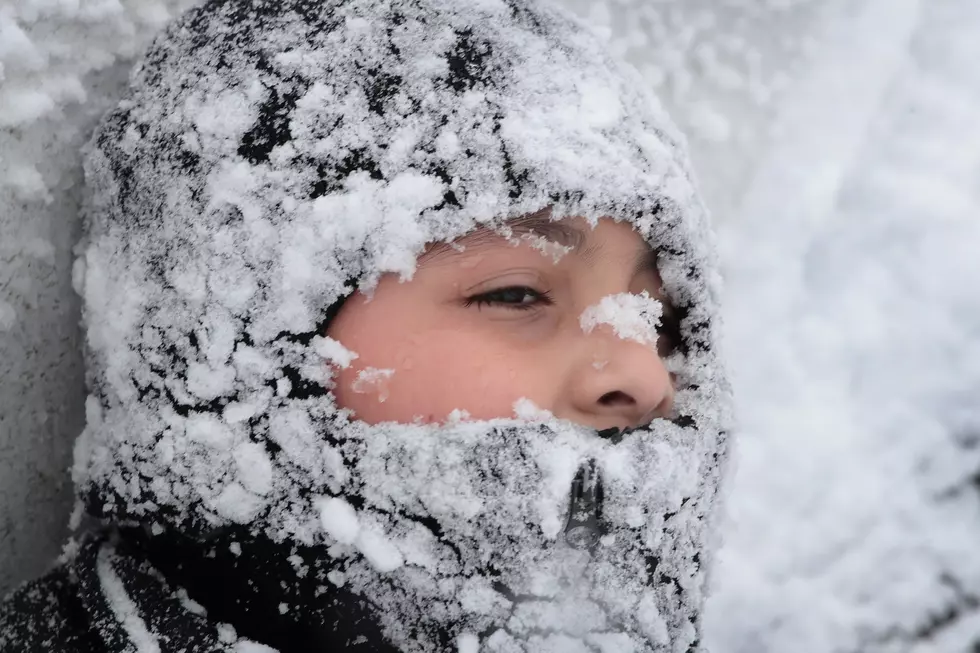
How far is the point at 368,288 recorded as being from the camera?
0.58 meters

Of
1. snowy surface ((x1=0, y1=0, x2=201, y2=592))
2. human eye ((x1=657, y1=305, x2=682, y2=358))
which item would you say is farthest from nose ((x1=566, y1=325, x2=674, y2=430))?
snowy surface ((x1=0, y1=0, x2=201, y2=592))

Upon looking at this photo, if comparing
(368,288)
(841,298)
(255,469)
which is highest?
(841,298)

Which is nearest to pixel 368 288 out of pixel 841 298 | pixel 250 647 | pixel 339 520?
pixel 339 520

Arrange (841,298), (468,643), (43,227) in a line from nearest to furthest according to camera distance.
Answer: (468,643) < (43,227) < (841,298)

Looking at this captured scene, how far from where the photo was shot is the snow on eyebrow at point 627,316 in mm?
618

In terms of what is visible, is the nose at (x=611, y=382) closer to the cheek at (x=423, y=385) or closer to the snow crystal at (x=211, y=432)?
the cheek at (x=423, y=385)

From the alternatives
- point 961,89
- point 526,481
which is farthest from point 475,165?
point 961,89

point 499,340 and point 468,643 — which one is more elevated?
point 499,340

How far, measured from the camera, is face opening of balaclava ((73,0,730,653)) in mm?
562

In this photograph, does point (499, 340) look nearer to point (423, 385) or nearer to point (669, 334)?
point (423, 385)

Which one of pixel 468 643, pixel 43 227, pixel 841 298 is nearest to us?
pixel 468 643

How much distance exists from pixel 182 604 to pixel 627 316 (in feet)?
1.30

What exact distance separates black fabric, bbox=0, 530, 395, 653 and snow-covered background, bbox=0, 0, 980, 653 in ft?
0.56

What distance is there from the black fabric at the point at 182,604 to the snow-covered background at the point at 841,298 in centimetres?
17
